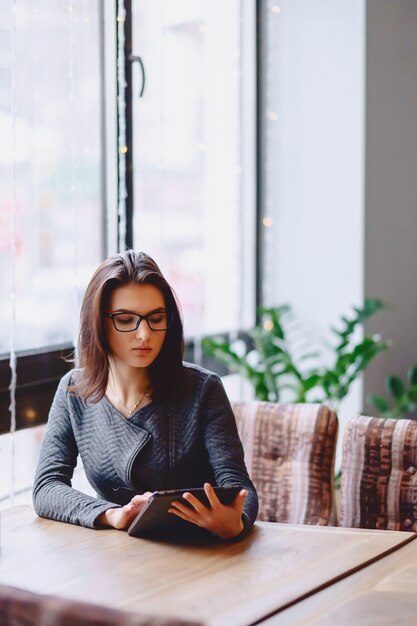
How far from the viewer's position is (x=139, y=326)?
1.99 meters

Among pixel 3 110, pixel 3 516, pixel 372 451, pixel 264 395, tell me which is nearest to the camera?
pixel 3 516

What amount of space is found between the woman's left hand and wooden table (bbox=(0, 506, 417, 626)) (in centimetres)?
4

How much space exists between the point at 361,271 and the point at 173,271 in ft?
2.45

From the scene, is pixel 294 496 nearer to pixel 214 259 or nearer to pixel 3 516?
pixel 3 516

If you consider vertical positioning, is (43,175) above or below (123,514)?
above

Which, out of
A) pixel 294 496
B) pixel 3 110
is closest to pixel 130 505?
pixel 294 496

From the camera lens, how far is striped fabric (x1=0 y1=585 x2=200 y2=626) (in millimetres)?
1114

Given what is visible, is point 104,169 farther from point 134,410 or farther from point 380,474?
point 380,474

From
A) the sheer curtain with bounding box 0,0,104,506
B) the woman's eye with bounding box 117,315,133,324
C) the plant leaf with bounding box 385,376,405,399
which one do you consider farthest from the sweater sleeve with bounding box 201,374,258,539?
the plant leaf with bounding box 385,376,405,399

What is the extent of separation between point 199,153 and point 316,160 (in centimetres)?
50

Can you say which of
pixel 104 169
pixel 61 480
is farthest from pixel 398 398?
pixel 61 480

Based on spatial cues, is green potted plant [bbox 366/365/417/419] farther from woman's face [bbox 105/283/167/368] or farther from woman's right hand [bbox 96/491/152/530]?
woman's right hand [bbox 96/491/152/530]

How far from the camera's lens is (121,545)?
1759 mm

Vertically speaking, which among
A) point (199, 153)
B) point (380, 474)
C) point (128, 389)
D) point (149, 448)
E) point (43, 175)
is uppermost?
point (199, 153)
